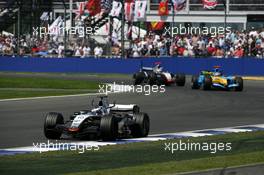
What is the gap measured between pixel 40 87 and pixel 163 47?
1042 centimetres

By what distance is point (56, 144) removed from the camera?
548 inches

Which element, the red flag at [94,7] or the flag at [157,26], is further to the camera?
the flag at [157,26]

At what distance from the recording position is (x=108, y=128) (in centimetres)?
1432

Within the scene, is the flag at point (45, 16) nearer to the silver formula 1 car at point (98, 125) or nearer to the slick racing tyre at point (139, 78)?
the slick racing tyre at point (139, 78)

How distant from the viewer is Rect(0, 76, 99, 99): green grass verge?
29.2m

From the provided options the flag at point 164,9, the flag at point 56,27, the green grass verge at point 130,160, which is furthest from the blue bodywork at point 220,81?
the green grass verge at point 130,160

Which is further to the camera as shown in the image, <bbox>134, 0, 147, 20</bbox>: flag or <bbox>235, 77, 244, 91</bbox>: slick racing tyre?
<bbox>134, 0, 147, 20</bbox>: flag

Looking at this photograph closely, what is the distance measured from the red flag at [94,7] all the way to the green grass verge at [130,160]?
1132 inches

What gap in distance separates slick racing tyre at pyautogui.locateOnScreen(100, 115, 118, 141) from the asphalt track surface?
1.22 metres

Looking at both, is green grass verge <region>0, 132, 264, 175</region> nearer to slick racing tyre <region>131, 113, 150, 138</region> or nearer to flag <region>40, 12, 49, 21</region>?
slick racing tyre <region>131, 113, 150, 138</region>

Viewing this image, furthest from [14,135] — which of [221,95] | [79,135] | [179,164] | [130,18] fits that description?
[130,18]

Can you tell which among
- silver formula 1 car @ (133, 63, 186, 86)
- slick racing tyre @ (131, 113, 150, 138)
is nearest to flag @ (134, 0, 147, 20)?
silver formula 1 car @ (133, 63, 186, 86)

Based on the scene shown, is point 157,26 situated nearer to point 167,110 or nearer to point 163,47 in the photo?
point 163,47

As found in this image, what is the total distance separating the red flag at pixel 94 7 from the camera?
42.3 meters
